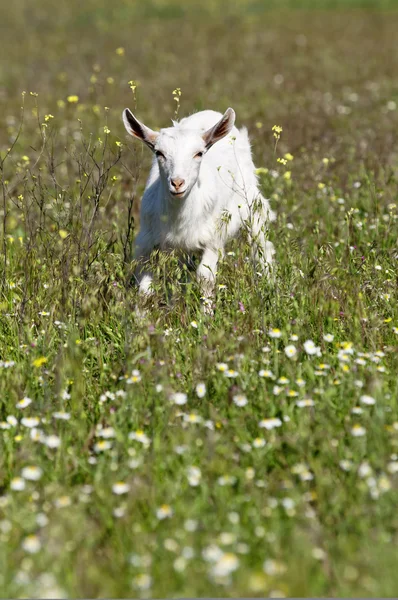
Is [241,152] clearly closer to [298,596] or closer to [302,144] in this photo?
[302,144]

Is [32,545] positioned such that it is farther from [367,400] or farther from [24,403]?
[367,400]

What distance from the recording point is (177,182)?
510 cm

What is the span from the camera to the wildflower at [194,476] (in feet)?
11.2

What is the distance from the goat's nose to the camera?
5.11 meters

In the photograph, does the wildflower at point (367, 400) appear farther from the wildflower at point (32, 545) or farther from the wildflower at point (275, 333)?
the wildflower at point (32, 545)

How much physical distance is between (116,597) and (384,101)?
34.1 feet

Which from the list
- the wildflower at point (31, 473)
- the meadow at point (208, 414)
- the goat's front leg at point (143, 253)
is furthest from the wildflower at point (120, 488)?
→ the goat's front leg at point (143, 253)

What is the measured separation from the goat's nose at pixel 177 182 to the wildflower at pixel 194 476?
2.23 metres

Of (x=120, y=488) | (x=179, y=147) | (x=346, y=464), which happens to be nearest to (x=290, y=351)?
(x=346, y=464)

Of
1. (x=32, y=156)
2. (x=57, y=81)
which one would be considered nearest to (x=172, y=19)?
(x=57, y=81)

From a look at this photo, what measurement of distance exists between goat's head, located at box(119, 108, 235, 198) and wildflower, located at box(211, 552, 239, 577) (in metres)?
2.83

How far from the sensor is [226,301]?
527 cm

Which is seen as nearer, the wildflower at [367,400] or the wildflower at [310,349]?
the wildflower at [367,400]

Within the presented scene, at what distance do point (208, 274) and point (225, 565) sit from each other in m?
3.18
